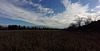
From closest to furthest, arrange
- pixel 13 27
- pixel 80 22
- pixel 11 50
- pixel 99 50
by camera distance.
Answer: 1. pixel 11 50
2. pixel 99 50
3. pixel 80 22
4. pixel 13 27

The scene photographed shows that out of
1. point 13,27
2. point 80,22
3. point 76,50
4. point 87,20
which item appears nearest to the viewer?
point 76,50

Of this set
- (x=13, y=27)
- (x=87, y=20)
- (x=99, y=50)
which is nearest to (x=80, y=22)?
(x=87, y=20)

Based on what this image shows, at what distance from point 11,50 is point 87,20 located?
72685mm

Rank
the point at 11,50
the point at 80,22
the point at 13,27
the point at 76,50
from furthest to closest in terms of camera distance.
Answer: the point at 13,27 → the point at 80,22 → the point at 76,50 → the point at 11,50

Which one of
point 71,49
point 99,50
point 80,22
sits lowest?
point 99,50

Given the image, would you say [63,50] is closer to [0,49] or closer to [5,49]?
[5,49]

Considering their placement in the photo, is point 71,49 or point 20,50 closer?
point 20,50

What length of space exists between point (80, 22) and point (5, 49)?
74.2 m

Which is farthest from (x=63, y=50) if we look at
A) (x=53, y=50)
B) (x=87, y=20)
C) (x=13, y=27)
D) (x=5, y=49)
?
(x=13, y=27)

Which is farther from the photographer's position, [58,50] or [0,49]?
[58,50]

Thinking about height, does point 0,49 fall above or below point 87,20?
below

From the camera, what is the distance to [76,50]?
3.07m

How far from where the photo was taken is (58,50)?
Answer: 317 centimetres

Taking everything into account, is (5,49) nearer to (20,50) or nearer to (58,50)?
(20,50)
